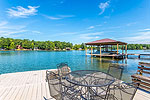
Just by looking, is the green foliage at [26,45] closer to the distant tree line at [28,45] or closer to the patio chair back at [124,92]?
the distant tree line at [28,45]

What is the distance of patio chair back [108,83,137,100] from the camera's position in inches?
47.4

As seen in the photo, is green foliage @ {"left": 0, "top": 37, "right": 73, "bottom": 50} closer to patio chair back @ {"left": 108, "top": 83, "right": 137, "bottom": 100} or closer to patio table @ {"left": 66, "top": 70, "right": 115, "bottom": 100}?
patio table @ {"left": 66, "top": 70, "right": 115, "bottom": 100}

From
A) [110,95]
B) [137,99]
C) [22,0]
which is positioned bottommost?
[137,99]

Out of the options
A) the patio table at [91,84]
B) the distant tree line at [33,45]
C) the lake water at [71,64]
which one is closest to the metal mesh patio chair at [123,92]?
the patio table at [91,84]

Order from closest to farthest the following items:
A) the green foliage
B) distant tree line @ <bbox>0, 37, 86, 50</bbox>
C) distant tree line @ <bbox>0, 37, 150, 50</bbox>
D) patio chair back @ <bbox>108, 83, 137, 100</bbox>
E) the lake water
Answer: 1. patio chair back @ <bbox>108, 83, 137, 100</bbox>
2. the lake water
3. distant tree line @ <bbox>0, 37, 150, 50</bbox>
4. the green foliage
5. distant tree line @ <bbox>0, 37, 86, 50</bbox>

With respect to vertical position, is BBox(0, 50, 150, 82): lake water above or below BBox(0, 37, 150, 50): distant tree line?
below

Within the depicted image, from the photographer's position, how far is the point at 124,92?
1257 mm

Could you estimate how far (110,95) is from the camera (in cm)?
146

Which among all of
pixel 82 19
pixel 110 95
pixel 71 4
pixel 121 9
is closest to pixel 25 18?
pixel 71 4

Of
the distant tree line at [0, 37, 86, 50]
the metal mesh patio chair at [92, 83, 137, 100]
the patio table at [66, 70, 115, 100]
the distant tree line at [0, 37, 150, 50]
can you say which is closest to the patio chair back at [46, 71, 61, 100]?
the patio table at [66, 70, 115, 100]

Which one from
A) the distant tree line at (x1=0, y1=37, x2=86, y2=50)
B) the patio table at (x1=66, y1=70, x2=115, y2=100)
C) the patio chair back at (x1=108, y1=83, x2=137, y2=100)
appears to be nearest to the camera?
the patio chair back at (x1=108, y1=83, x2=137, y2=100)

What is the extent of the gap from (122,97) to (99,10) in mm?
20120

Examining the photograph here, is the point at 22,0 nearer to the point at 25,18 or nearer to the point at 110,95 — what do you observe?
the point at 25,18

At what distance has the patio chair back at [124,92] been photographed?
1205 mm
